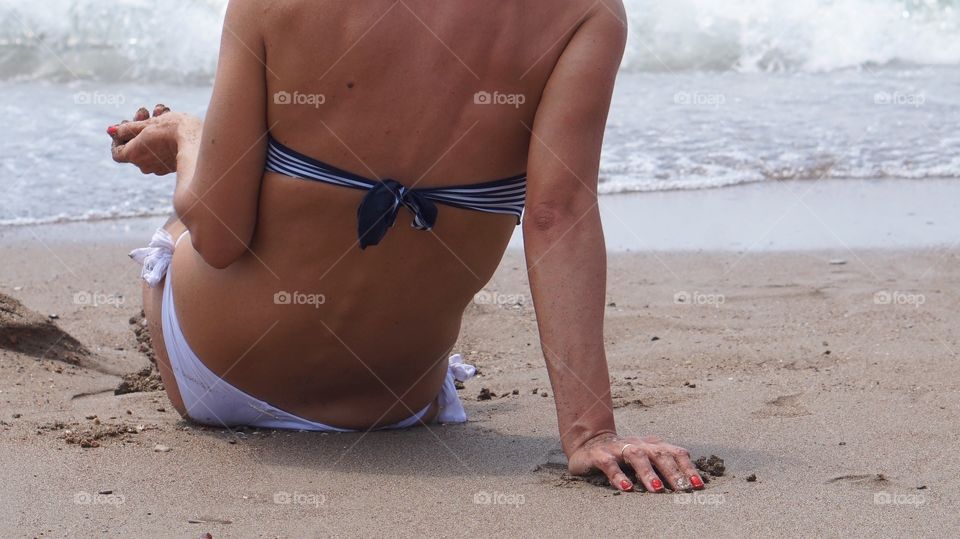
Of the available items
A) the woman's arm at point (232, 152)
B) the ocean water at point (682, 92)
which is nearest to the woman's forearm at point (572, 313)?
the woman's arm at point (232, 152)

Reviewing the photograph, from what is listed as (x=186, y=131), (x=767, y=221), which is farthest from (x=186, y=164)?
(x=767, y=221)

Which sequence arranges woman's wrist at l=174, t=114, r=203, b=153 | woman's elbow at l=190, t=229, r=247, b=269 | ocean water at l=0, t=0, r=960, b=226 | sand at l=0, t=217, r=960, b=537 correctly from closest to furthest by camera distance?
sand at l=0, t=217, r=960, b=537 < woman's elbow at l=190, t=229, r=247, b=269 < woman's wrist at l=174, t=114, r=203, b=153 < ocean water at l=0, t=0, r=960, b=226

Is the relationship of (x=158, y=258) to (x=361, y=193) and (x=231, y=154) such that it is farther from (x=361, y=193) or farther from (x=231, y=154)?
(x=361, y=193)

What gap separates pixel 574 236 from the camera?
7.96 feet

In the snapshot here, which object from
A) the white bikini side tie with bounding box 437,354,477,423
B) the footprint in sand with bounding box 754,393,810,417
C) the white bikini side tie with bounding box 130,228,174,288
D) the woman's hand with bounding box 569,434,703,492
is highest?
the white bikini side tie with bounding box 130,228,174,288

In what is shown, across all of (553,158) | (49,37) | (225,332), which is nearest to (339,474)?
(225,332)

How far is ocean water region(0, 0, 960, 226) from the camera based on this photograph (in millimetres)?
6781

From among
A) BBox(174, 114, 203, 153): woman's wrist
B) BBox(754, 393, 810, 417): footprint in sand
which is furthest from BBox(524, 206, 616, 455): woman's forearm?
BBox(174, 114, 203, 153): woman's wrist

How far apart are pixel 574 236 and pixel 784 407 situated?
0.88 metres

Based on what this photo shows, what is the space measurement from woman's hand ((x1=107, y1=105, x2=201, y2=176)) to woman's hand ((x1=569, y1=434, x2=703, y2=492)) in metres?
1.18

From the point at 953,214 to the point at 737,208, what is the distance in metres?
1.05

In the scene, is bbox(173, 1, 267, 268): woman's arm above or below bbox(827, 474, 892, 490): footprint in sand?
above

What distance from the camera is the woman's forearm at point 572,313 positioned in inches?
94.0

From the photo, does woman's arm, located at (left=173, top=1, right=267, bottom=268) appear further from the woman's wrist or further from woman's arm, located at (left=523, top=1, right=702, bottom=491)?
woman's arm, located at (left=523, top=1, right=702, bottom=491)
